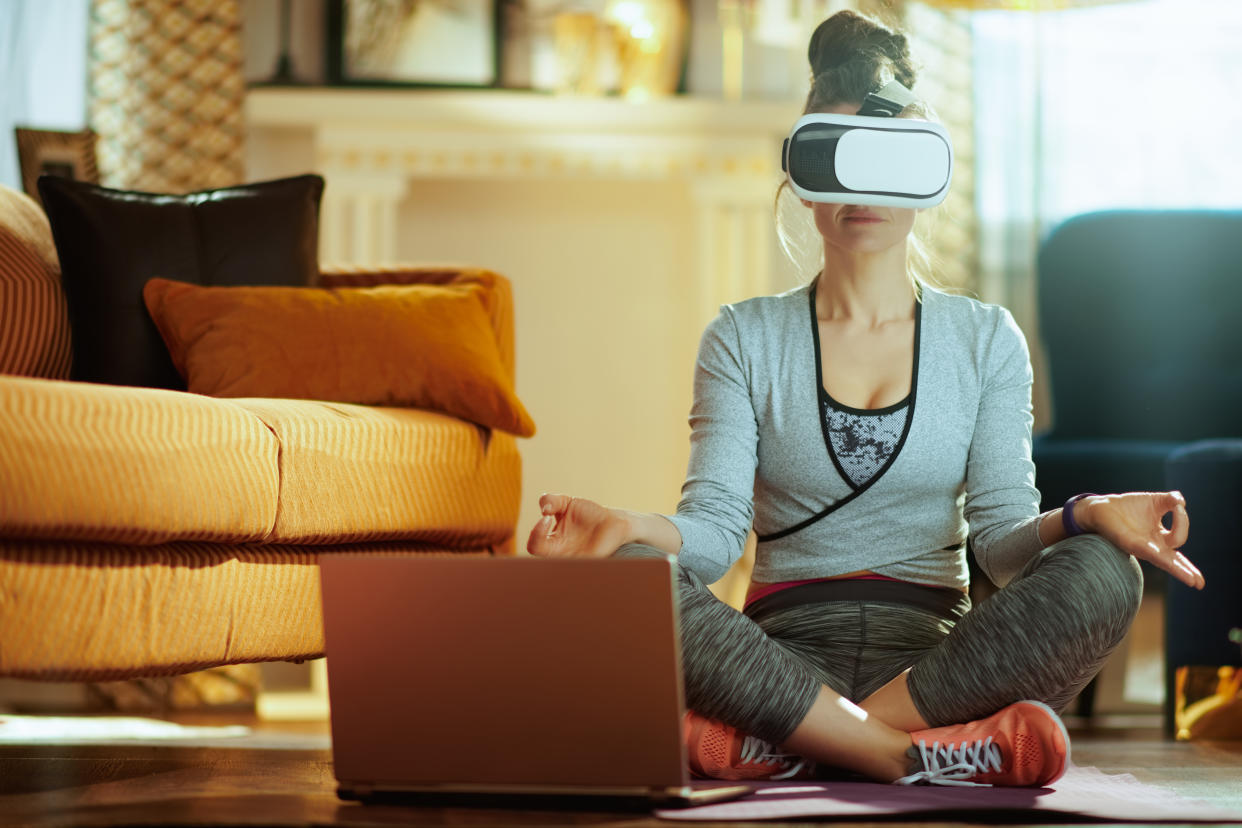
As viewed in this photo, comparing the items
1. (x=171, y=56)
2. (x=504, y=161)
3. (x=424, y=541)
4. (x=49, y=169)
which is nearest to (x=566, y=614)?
(x=424, y=541)

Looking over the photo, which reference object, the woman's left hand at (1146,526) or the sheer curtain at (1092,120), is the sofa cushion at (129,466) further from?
the sheer curtain at (1092,120)

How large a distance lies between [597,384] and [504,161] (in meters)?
0.59

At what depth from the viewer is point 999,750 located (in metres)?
1.17

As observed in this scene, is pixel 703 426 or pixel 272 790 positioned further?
pixel 703 426

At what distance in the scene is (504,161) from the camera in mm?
3006

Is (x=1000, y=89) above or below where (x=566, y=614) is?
above

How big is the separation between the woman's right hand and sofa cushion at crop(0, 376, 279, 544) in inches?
14.0

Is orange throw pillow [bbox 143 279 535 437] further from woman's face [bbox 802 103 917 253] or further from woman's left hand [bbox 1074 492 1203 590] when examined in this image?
woman's left hand [bbox 1074 492 1203 590]

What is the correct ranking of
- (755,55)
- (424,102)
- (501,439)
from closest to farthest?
(501,439) < (424,102) < (755,55)

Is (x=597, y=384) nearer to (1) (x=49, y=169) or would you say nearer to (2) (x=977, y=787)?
(1) (x=49, y=169)

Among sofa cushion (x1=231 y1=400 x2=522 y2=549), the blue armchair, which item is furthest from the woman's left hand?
the blue armchair

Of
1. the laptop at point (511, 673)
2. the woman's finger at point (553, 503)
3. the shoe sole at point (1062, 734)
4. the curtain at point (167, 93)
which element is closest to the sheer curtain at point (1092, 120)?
the curtain at point (167, 93)

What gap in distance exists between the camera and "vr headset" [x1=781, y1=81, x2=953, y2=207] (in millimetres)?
1305

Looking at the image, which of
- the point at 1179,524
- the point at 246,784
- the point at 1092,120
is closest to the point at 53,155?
the point at 246,784
